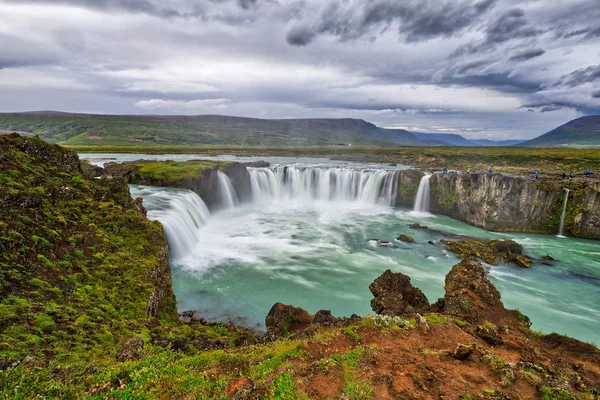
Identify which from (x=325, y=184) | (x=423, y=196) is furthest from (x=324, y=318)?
(x=325, y=184)

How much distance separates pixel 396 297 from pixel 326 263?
14134 millimetres

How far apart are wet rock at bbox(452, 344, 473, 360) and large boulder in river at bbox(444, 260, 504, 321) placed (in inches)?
166

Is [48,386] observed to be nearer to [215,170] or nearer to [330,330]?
[330,330]

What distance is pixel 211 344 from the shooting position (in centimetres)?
1205

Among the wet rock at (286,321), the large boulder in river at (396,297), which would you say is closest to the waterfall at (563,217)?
the large boulder in river at (396,297)

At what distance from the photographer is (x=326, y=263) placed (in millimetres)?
29500

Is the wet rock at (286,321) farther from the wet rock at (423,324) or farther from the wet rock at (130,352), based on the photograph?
the wet rock at (130,352)

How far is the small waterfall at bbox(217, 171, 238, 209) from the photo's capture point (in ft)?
167

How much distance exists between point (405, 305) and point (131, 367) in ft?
41.8

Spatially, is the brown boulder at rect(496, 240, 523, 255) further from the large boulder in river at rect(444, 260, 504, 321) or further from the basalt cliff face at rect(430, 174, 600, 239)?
the large boulder in river at rect(444, 260, 504, 321)

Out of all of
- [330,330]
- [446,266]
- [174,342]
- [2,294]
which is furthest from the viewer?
[446,266]

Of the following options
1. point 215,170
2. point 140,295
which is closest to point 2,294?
point 140,295

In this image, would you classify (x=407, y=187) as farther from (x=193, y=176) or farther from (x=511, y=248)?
(x=193, y=176)

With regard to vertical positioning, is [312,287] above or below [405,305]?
below
